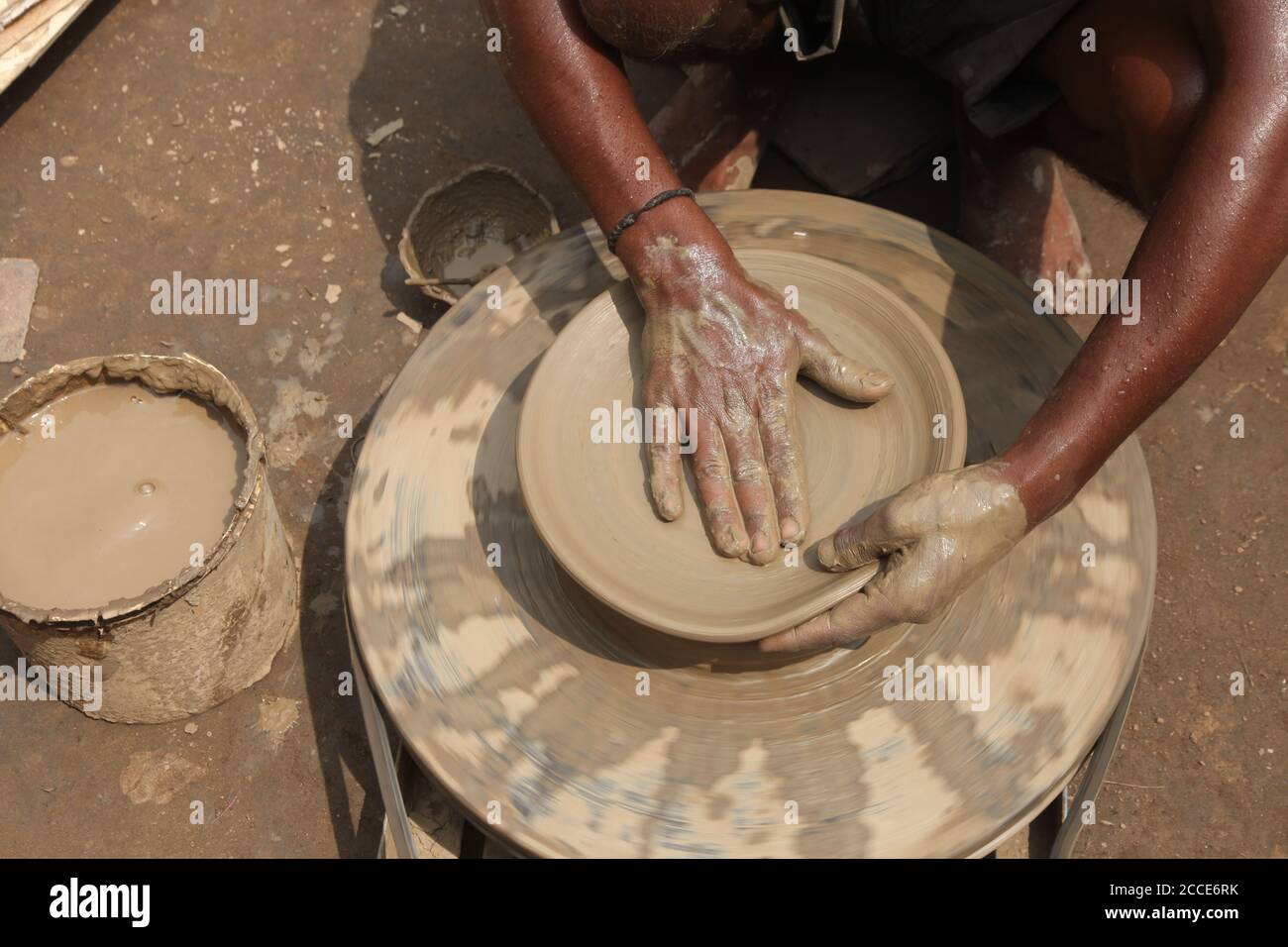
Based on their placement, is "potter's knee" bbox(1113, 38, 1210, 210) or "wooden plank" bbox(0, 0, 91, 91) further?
"wooden plank" bbox(0, 0, 91, 91)

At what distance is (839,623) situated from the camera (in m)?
1.80

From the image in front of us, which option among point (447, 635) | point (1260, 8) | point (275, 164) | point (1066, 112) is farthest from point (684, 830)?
point (275, 164)

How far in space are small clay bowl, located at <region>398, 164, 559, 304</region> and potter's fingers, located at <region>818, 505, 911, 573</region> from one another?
155 cm

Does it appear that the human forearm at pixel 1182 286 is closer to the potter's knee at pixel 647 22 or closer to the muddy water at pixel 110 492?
the potter's knee at pixel 647 22

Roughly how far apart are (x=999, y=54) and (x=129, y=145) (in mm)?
2549

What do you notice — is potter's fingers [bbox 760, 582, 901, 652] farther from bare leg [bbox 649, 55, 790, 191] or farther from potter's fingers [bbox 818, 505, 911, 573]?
bare leg [bbox 649, 55, 790, 191]

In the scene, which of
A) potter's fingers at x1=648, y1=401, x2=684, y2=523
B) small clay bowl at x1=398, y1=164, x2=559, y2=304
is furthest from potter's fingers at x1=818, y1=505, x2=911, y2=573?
small clay bowl at x1=398, y1=164, x2=559, y2=304

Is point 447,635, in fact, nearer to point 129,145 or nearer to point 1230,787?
point 1230,787

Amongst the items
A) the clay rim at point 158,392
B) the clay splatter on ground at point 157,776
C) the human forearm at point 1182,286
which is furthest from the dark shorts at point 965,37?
the clay splatter on ground at point 157,776

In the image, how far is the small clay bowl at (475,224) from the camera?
3.04 meters

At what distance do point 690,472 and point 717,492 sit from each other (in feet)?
Answer: 0.28

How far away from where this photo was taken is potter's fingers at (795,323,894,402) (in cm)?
191

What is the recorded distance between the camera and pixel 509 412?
2.18 meters

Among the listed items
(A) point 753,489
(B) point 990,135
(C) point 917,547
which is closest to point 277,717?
(A) point 753,489
